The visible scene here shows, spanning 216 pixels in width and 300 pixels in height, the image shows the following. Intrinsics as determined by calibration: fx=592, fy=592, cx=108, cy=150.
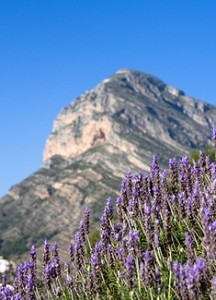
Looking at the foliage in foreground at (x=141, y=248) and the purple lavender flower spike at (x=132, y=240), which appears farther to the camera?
the purple lavender flower spike at (x=132, y=240)

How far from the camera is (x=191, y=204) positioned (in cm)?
693

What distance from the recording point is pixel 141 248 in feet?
26.8

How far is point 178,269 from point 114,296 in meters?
2.60

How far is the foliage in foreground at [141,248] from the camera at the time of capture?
19.2 feet

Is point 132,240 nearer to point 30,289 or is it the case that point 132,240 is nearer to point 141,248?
point 30,289

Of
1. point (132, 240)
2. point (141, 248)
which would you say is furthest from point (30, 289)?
point (141, 248)

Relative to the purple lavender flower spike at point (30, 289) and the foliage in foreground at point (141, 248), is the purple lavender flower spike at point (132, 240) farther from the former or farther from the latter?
the purple lavender flower spike at point (30, 289)

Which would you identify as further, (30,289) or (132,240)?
(30,289)

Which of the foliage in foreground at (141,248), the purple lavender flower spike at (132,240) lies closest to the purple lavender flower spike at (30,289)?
the foliage in foreground at (141,248)

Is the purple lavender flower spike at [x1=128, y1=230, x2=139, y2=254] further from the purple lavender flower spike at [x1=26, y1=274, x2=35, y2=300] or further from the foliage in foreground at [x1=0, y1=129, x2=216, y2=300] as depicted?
the purple lavender flower spike at [x1=26, y1=274, x2=35, y2=300]

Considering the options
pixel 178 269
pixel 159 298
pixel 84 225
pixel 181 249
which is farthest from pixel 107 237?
pixel 178 269

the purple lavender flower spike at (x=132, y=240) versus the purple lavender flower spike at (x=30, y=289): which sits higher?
the purple lavender flower spike at (x=132, y=240)

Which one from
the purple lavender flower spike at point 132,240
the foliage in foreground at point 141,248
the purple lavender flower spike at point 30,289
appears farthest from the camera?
the purple lavender flower spike at point 30,289

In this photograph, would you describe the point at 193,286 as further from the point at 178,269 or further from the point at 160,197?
the point at 160,197
